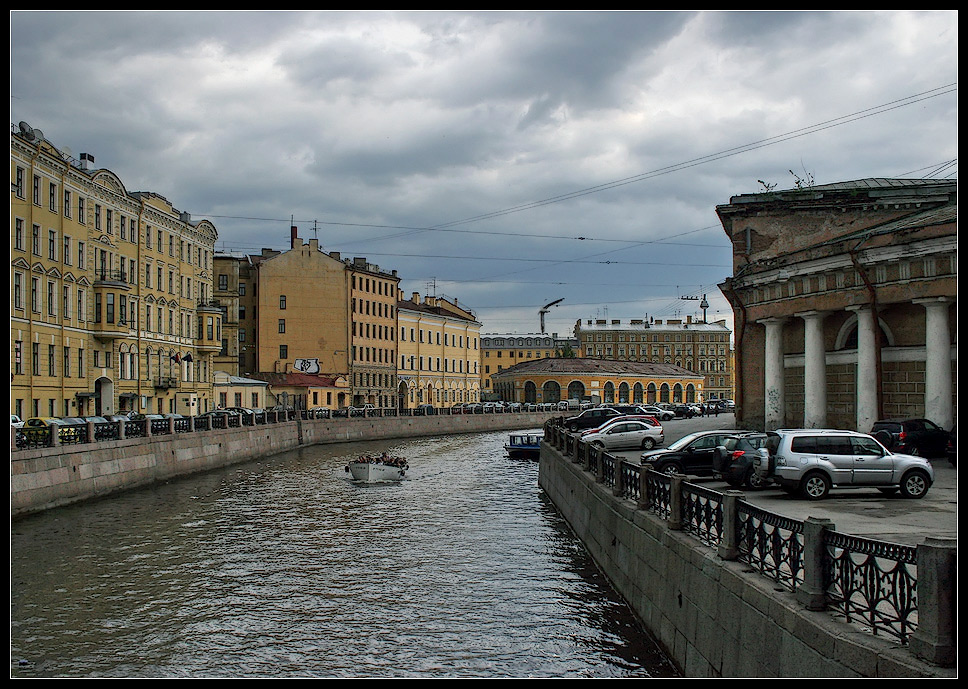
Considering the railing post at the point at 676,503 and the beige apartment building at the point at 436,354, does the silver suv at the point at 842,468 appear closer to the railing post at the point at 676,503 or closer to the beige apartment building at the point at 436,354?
the railing post at the point at 676,503

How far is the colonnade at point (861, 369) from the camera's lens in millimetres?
24578

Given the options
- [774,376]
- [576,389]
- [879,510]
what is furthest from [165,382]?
[576,389]

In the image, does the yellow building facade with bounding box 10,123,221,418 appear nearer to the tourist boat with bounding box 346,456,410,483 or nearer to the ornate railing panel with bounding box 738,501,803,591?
the tourist boat with bounding box 346,456,410,483

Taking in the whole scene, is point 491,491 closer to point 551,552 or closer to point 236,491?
point 236,491

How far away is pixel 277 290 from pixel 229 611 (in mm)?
68153

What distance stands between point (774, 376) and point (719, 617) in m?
23.8

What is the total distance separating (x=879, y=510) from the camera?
1539cm

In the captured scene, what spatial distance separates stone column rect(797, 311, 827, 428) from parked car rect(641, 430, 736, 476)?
7877 millimetres

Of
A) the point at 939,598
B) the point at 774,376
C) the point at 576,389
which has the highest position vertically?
the point at 774,376

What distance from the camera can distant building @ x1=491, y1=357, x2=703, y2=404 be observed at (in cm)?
10912

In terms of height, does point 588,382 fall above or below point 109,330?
below

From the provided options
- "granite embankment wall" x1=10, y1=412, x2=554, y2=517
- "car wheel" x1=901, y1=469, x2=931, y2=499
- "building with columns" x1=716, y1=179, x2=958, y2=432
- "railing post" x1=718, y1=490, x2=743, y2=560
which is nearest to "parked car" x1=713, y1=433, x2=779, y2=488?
"car wheel" x1=901, y1=469, x2=931, y2=499

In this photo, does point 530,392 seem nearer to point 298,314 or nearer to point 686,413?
point 298,314

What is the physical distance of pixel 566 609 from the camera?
52.4ft
